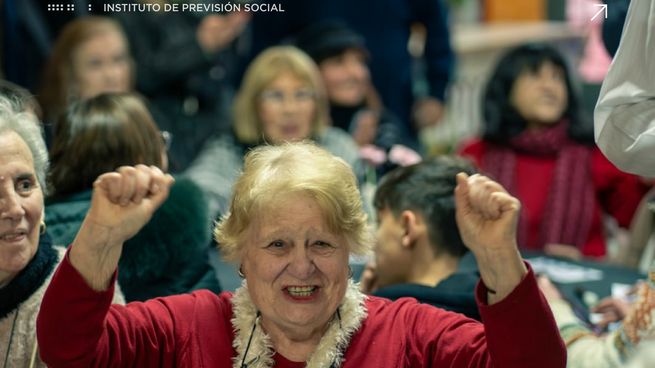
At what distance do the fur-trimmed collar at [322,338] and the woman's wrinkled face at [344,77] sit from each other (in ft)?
11.6

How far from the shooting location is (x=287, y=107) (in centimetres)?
498

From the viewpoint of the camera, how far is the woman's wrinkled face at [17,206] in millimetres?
2266

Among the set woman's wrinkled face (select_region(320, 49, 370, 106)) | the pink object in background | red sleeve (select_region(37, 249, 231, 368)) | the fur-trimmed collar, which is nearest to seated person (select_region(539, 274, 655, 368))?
the fur-trimmed collar

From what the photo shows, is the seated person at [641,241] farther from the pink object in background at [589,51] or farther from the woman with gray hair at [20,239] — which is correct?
the pink object in background at [589,51]

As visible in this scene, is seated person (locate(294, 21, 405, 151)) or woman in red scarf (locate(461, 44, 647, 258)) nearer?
woman in red scarf (locate(461, 44, 647, 258))

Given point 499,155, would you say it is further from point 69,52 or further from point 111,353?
point 111,353

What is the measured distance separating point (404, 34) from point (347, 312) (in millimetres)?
4229

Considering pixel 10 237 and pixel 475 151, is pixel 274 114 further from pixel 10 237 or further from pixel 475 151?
pixel 10 237

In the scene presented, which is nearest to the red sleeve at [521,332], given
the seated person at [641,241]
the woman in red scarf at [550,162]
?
the seated person at [641,241]

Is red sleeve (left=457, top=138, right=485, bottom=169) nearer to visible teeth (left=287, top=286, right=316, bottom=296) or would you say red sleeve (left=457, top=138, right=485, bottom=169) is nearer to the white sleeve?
the white sleeve

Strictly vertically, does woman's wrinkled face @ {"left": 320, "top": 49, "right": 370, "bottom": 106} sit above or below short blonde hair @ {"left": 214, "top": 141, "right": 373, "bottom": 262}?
below

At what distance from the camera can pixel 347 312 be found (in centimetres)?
223

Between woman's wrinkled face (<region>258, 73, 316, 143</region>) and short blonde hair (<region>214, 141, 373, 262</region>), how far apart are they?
8.73 feet

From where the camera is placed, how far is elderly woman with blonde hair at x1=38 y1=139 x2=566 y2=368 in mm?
1962
